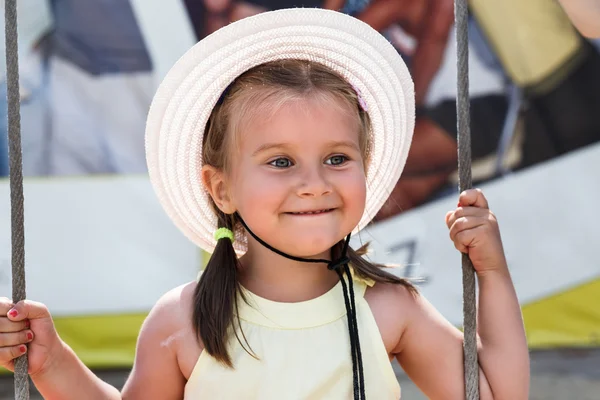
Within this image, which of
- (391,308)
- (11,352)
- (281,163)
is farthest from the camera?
(391,308)

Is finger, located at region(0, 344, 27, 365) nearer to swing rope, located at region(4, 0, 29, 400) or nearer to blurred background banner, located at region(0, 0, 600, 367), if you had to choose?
swing rope, located at region(4, 0, 29, 400)

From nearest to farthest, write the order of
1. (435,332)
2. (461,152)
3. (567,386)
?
1. (461,152)
2. (435,332)
3. (567,386)

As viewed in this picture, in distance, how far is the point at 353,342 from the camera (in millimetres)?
1672

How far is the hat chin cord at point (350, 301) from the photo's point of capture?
5.38ft

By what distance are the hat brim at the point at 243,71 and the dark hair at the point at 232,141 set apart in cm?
2

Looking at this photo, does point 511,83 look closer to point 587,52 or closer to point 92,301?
point 587,52

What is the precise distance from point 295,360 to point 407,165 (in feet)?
7.12

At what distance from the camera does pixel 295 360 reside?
166 centimetres

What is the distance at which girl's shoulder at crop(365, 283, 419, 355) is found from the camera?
1722 mm

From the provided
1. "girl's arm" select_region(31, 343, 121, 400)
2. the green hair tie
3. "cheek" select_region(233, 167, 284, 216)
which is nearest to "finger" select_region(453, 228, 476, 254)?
"cheek" select_region(233, 167, 284, 216)

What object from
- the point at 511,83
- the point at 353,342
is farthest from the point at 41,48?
the point at 353,342

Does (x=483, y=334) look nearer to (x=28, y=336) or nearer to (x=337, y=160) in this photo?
(x=337, y=160)

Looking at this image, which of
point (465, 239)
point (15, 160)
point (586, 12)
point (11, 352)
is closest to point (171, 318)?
point (11, 352)

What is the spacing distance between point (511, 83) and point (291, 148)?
2.32m
